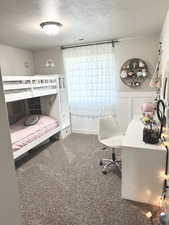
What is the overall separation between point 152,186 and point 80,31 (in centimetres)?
267

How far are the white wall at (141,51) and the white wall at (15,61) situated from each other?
2.39m

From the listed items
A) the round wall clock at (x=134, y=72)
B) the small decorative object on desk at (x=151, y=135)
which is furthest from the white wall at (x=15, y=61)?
the small decorative object on desk at (x=151, y=135)

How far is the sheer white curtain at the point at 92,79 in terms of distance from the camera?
3.85 metres

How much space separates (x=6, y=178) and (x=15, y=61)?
3.62 meters

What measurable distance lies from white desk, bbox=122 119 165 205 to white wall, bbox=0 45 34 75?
315 cm

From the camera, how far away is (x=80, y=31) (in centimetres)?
285

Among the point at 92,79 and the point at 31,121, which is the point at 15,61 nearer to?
the point at 31,121

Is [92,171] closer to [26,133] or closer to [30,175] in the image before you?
[30,175]

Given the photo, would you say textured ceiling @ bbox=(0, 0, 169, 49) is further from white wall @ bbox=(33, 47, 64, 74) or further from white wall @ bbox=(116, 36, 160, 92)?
white wall @ bbox=(33, 47, 64, 74)

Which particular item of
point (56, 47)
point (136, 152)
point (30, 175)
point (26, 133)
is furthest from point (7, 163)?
point (56, 47)

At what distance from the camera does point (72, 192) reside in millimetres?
2166

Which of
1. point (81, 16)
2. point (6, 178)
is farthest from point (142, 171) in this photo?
point (81, 16)

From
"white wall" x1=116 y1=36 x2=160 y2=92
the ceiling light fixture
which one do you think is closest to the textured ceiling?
the ceiling light fixture

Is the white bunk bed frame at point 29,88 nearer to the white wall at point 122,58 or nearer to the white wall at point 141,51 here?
the white wall at point 122,58
